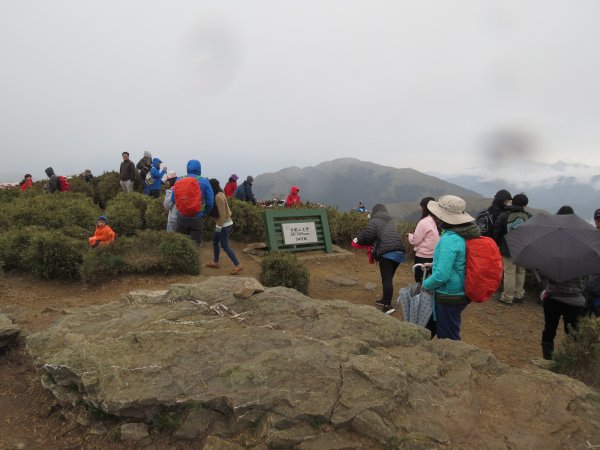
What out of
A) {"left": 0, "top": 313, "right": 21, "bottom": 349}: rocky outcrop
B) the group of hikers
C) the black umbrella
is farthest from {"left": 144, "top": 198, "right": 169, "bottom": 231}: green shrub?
the black umbrella

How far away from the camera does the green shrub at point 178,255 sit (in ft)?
26.3

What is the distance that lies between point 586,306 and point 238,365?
14.9 ft

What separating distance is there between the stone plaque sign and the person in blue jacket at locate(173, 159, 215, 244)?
2.79 metres

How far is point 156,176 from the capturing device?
49.3 ft

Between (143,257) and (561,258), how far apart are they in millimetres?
6943

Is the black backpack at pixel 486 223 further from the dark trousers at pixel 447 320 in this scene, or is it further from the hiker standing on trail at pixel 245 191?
the hiker standing on trail at pixel 245 191

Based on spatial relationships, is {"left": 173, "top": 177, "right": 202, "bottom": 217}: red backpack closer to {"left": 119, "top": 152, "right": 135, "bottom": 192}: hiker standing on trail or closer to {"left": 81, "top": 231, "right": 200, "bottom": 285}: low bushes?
{"left": 81, "top": 231, "right": 200, "bottom": 285}: low bushes

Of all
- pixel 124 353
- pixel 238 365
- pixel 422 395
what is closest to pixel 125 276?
pixel 124 353

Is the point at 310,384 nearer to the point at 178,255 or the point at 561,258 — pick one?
the point at 561,258

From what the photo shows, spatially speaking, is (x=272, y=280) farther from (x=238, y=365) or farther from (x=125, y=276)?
(x=238, y=365)

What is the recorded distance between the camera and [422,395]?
3.37 meters

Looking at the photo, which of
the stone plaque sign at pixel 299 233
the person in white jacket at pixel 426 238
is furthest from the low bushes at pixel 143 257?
the person in white jacket at pixel 426 238

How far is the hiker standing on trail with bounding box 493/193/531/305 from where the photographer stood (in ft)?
25.4

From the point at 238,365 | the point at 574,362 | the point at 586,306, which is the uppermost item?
the point at 238,365
